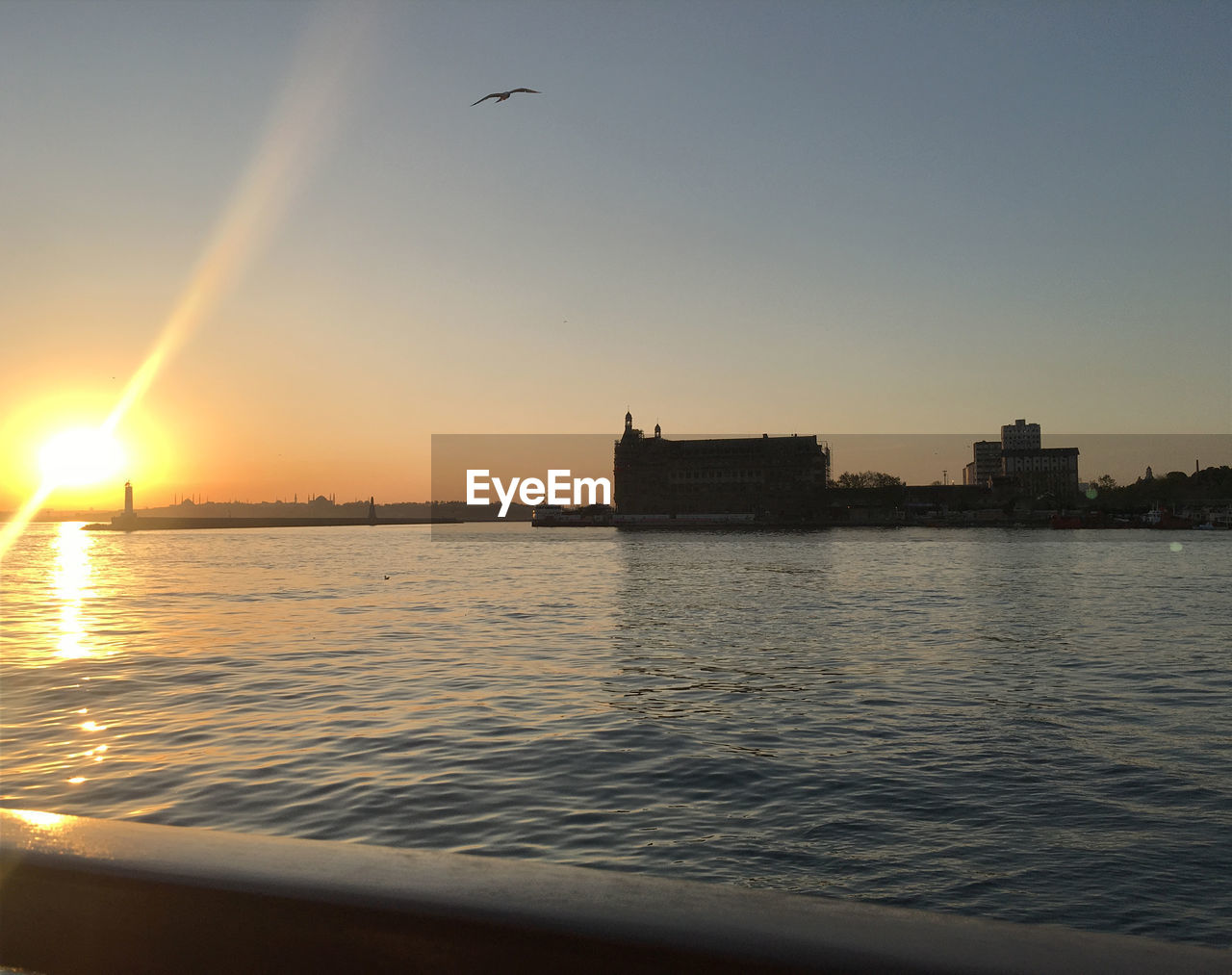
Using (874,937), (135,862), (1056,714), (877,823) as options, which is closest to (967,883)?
(877,823)

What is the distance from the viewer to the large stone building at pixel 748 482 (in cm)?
19075

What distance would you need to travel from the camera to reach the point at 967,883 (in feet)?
22.5

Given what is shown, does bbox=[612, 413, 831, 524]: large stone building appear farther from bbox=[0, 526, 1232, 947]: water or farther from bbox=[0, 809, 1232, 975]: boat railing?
bbox=[0, 809, 1232, 975]: boat railing

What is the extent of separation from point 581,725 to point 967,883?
6.41m

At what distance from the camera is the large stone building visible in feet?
626

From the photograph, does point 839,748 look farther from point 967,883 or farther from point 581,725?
point 967,883

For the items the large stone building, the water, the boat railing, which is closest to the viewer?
the boat railing

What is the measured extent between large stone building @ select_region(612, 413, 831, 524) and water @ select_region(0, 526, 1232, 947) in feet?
536

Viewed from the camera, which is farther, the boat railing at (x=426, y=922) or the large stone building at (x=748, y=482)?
the large stone building at (x=748, y=482)

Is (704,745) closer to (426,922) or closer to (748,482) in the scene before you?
(426,922)

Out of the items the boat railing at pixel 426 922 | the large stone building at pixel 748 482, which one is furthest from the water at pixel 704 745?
the large stone building at pixel 748 482

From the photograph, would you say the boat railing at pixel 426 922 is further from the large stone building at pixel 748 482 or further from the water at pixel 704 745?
the large stone building at pixel 748 482

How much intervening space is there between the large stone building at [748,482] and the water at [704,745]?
16337 centimetres

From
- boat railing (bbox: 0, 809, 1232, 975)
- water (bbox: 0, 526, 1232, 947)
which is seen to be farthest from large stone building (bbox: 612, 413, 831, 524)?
boat railing (bbox: 0, 809, 1232, 975)
